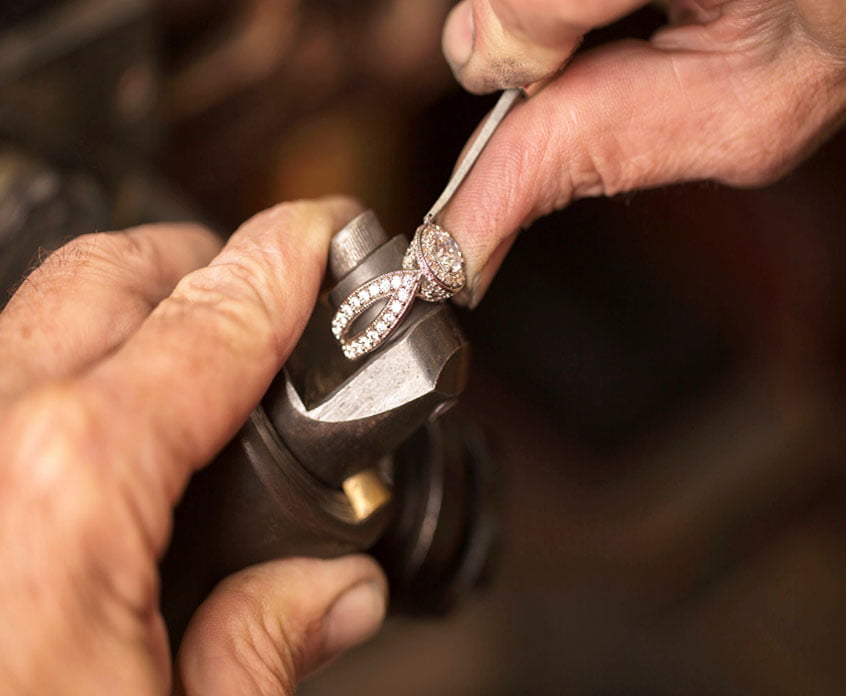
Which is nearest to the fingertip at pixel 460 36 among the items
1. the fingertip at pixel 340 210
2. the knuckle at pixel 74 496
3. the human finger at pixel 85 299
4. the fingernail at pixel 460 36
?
the fingernail at pixel 460 36

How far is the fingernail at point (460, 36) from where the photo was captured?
691mm

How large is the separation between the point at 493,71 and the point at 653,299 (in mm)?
922

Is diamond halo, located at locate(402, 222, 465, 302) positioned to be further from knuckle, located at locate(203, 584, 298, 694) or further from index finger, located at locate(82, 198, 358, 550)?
knuckle, located at locate(203, 584, 298, 694)

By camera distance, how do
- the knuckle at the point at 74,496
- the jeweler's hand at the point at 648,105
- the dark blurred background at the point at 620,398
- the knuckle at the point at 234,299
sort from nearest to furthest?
the knuckle at the point at 74,496 → the knuckle at the point at 234,299 → the jeweler's hand at the point at 648,105 → the dark blurred background at the point at 620,398

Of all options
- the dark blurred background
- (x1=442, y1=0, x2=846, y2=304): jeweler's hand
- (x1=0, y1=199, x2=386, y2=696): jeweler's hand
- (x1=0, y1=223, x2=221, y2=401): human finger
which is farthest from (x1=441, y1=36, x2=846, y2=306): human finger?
the dark blurred background

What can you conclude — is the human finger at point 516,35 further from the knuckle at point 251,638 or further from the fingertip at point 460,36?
the knuckle at point 251,638

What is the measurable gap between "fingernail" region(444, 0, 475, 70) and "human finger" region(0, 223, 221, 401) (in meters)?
0.29

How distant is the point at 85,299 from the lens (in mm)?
667

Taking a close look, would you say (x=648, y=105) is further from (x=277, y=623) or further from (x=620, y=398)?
(x=620, y=398)

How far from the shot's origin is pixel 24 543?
0.47 m

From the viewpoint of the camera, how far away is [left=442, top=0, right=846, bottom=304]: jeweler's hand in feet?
2.26

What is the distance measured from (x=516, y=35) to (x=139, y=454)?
0.40 m

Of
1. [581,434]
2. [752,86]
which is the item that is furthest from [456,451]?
[581,434]

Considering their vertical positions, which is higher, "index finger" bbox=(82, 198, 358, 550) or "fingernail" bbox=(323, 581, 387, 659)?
"index finger" bbox=(82, 198, 358, 550)
